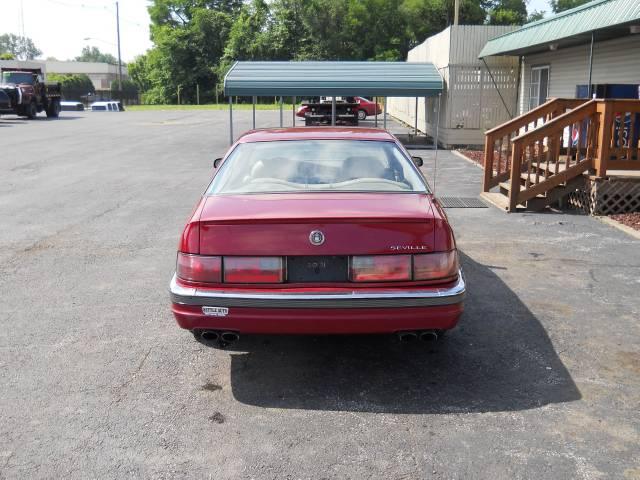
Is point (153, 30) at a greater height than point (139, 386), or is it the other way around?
point (153, 30)

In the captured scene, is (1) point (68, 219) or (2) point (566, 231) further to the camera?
(1) point (68, 219)

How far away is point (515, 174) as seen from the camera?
9656mm

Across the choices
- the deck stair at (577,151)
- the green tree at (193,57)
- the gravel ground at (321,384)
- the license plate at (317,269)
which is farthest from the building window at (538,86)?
the green tree at (193,57)

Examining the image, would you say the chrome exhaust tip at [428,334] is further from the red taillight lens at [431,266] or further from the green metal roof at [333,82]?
the green metal roof at [333,82]

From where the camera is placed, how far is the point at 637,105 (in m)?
9.09

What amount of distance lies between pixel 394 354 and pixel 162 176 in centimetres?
1034

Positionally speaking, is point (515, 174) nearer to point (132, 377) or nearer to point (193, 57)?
point (132, 377)

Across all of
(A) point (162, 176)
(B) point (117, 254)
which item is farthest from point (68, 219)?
(A) point (162, 176)

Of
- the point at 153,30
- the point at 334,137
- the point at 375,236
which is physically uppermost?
the point at 153,30

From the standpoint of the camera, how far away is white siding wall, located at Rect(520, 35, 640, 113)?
12.3 meters

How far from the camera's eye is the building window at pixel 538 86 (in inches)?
678

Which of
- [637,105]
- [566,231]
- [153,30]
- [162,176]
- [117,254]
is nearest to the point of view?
[117,254]

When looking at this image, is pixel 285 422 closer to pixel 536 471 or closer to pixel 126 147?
pixel 536 471

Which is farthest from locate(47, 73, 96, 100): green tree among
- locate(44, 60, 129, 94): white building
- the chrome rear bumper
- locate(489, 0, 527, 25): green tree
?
the chrome rear bumper
